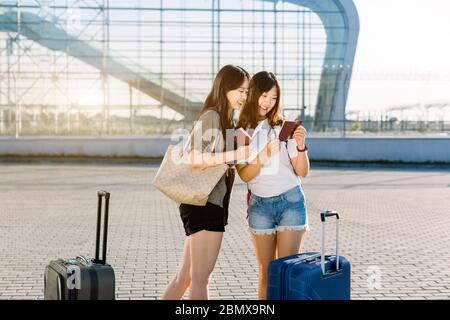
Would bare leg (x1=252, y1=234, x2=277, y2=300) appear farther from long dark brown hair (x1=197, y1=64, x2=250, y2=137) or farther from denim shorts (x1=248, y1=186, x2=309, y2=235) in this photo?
long dark brown hair (x1=197, y1=64, x2=250, y2=137)

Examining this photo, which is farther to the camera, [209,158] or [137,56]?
[137,56]

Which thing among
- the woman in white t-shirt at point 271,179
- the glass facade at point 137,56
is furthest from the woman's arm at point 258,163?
the glass facade at point 137,56

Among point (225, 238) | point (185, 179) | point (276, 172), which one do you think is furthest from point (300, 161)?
point (225, 238)

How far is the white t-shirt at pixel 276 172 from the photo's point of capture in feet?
12.2

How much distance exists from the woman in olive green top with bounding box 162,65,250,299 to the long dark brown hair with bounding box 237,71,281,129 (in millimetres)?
80

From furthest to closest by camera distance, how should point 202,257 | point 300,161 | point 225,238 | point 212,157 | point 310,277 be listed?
point 225,238 < point 300,161 < point 202,257 < point 212,157 < point 310,277

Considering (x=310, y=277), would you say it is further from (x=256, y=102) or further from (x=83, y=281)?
(x=83, y=281)

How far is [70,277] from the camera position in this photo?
3455 millimetres

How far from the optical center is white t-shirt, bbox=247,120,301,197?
371 cm

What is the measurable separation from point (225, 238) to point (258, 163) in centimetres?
443

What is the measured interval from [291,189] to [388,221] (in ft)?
19.7

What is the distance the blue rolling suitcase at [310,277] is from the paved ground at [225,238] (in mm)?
1657

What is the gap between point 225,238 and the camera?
7988 mm
